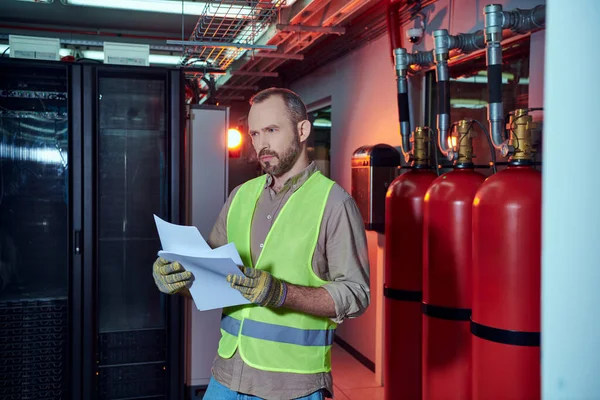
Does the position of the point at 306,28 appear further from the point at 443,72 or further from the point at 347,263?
the point at 347,263

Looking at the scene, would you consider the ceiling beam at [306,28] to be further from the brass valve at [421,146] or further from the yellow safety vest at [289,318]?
the yellow safety vest at [289,318]

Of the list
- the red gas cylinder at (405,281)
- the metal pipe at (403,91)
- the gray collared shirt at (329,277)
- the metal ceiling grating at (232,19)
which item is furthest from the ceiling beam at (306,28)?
the gray collared shirt at (329,277)

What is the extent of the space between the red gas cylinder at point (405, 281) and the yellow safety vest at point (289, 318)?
1.50 metres

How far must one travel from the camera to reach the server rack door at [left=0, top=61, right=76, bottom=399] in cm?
329

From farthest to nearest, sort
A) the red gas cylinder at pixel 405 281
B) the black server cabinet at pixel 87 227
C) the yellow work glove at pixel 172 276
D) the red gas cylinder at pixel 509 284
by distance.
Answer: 1. the black server cabinet at pixel 87 227
2. the red gas cylinder at pixel 405 281
3. the red gas cylinder at pixel 509 284
4. the yellow work glove at pixel 172 276

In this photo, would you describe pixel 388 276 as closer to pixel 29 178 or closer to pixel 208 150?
pixel 208 150

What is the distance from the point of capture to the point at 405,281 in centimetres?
320

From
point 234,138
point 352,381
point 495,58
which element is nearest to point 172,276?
point 495,58

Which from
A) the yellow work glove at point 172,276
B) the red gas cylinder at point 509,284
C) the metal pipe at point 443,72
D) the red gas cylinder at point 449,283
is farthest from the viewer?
the metal pipe at point 443,72

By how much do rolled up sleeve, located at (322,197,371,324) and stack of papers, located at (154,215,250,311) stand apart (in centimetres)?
25

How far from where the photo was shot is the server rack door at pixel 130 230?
3406 mm

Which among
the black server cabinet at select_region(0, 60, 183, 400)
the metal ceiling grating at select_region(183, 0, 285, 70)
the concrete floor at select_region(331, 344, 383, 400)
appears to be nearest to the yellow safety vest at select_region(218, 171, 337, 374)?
the black server cabinet at select_region(0, 60, 183, 400)

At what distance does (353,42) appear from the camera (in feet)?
16.8

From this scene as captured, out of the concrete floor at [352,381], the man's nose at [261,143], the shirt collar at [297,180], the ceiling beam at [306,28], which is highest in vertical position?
the ceiling beam at [306,28]
